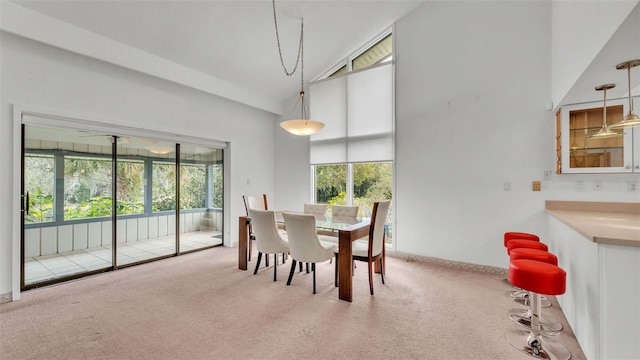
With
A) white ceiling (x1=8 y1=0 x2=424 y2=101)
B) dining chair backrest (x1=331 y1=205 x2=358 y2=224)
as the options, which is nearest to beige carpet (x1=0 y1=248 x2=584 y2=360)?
dining chair backrest (x1=331 y1=205 x2=358 y2=224)

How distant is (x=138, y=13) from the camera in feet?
10.5

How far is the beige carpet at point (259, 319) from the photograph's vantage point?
2.08 meters

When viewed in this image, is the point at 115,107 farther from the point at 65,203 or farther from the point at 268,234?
the point at 268,234

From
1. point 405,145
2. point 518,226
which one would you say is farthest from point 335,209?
point 518,226

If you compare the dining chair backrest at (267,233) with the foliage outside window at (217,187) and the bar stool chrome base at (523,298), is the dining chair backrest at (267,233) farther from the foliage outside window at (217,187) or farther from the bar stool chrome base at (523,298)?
the bar stool chrome base at (523,298)

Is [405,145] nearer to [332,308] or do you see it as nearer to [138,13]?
[332,308]

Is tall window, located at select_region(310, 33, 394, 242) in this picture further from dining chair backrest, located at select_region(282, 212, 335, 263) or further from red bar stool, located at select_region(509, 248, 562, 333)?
red bar stool, located at select_region(509, 248, 562, 333)

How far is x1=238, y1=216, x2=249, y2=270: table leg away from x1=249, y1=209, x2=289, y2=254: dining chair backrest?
53cm

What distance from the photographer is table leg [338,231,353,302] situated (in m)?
2.95

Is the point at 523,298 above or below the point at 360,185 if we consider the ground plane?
below

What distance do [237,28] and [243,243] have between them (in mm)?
3162

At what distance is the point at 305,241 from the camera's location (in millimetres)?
3092

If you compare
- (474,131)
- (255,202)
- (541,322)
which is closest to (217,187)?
(255,202)

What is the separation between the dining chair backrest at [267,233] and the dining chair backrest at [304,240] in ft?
1.13
